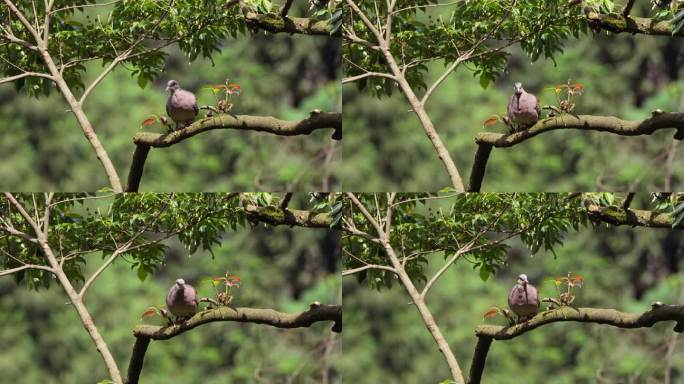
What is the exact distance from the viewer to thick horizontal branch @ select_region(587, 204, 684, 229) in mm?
8086

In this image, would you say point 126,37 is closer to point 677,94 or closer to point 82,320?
point 82,320

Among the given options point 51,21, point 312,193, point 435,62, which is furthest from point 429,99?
point 51,21

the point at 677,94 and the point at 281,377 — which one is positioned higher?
the point at 677,94

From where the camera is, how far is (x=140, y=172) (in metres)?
8.08

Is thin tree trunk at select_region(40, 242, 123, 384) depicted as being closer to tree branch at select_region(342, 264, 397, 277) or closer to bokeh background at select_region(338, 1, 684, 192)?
tree branch at select_region(342, 264, 397, 277)

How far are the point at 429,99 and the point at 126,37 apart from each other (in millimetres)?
1658

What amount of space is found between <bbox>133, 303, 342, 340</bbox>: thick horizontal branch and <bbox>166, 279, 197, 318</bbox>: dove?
0.08 metres

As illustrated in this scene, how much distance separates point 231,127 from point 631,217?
219 cm

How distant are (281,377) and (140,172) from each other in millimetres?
1326

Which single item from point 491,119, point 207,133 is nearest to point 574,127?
point 491,119

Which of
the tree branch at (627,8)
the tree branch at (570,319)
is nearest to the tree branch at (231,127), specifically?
the tree branch at (570,319)

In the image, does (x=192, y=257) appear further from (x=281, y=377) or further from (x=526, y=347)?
(x=526, y=347)

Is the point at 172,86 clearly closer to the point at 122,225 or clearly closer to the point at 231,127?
the point at 231,127

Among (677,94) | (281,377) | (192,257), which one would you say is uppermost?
(677,94)
